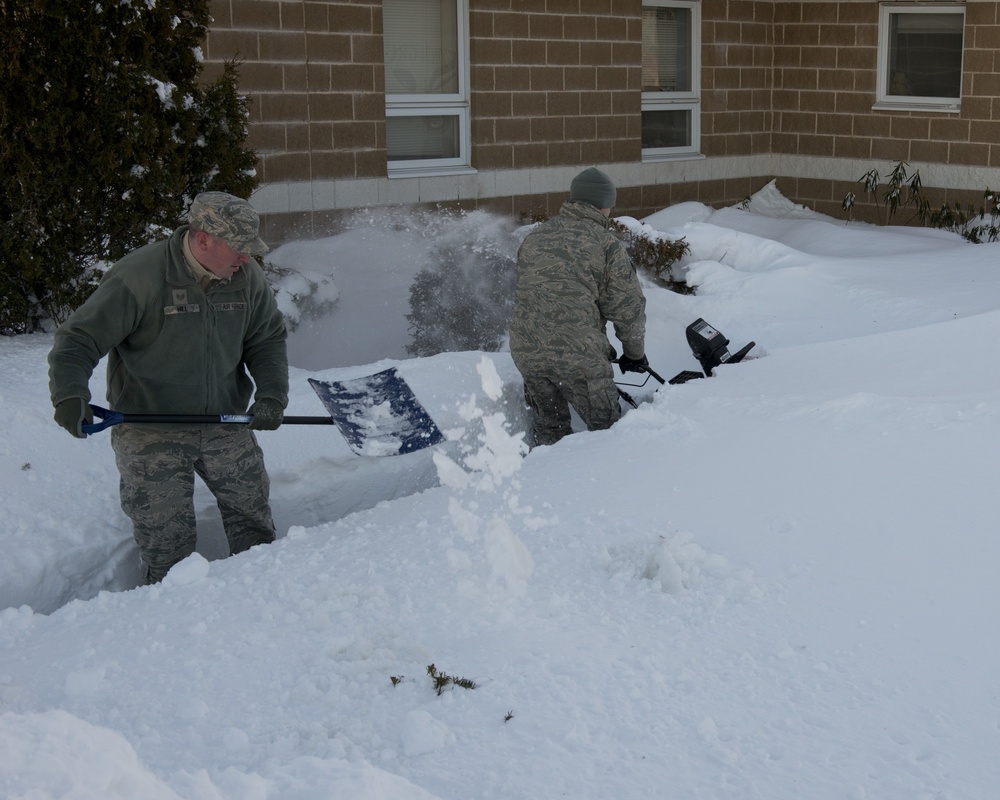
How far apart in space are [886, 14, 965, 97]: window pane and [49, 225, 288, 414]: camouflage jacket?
9.21 meters

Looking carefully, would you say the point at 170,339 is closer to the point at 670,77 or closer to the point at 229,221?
the point at 229,221

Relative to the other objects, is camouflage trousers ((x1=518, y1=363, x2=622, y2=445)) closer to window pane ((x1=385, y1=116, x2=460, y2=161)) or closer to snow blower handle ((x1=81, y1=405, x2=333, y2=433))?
snow blower handle ((x1=81, y1=405, x2=333, y2=433))

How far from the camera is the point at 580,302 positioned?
5.54 metres

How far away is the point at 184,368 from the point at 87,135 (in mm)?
2423

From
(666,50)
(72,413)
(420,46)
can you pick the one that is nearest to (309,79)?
(420,46)

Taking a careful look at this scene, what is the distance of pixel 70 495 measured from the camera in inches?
182

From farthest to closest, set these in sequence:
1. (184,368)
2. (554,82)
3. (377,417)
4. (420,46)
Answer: (554,82), (420,46), (377,417), (184,368)

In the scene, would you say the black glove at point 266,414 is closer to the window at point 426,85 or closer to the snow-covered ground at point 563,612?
the snow-covered ground at point 563,612

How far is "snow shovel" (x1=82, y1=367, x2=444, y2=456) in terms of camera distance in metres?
4.80

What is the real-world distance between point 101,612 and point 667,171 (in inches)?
360

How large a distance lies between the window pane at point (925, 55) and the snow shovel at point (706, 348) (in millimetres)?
6712

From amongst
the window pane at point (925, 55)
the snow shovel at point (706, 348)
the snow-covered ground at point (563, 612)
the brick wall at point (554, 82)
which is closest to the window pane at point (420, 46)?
the brick wall at point (554, 82)

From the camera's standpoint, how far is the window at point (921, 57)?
11.3m

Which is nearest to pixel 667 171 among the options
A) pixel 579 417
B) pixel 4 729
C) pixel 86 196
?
pixel 579 417
